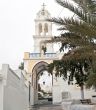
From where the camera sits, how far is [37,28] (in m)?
56.1

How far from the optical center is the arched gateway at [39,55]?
5184 cm

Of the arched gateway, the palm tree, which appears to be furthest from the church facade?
the palm tree

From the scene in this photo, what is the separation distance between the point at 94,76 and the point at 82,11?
3756mm

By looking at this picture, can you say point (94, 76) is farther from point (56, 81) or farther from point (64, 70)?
point (56, 81)

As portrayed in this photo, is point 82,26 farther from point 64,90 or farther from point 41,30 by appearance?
point 41,30

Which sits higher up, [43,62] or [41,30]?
[41,30]

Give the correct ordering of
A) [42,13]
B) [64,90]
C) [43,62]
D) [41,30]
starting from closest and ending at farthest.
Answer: [64,90] < [43,62] < [42,13] < [41,30]

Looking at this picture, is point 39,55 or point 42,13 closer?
point 39,55

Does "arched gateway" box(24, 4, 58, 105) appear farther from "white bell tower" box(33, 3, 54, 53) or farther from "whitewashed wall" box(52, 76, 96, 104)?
"whitewashed wall" box(52, 76, 96, 104)

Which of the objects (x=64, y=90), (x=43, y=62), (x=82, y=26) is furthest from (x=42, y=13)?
(x=82, y=26)

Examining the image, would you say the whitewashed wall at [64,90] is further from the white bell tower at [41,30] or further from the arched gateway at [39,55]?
the white bell tower at [41,30]

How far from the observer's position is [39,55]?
5297 cm

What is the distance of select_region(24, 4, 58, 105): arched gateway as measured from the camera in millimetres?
51844

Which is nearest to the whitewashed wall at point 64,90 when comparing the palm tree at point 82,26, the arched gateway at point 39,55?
the arched gateway at point 39,55
